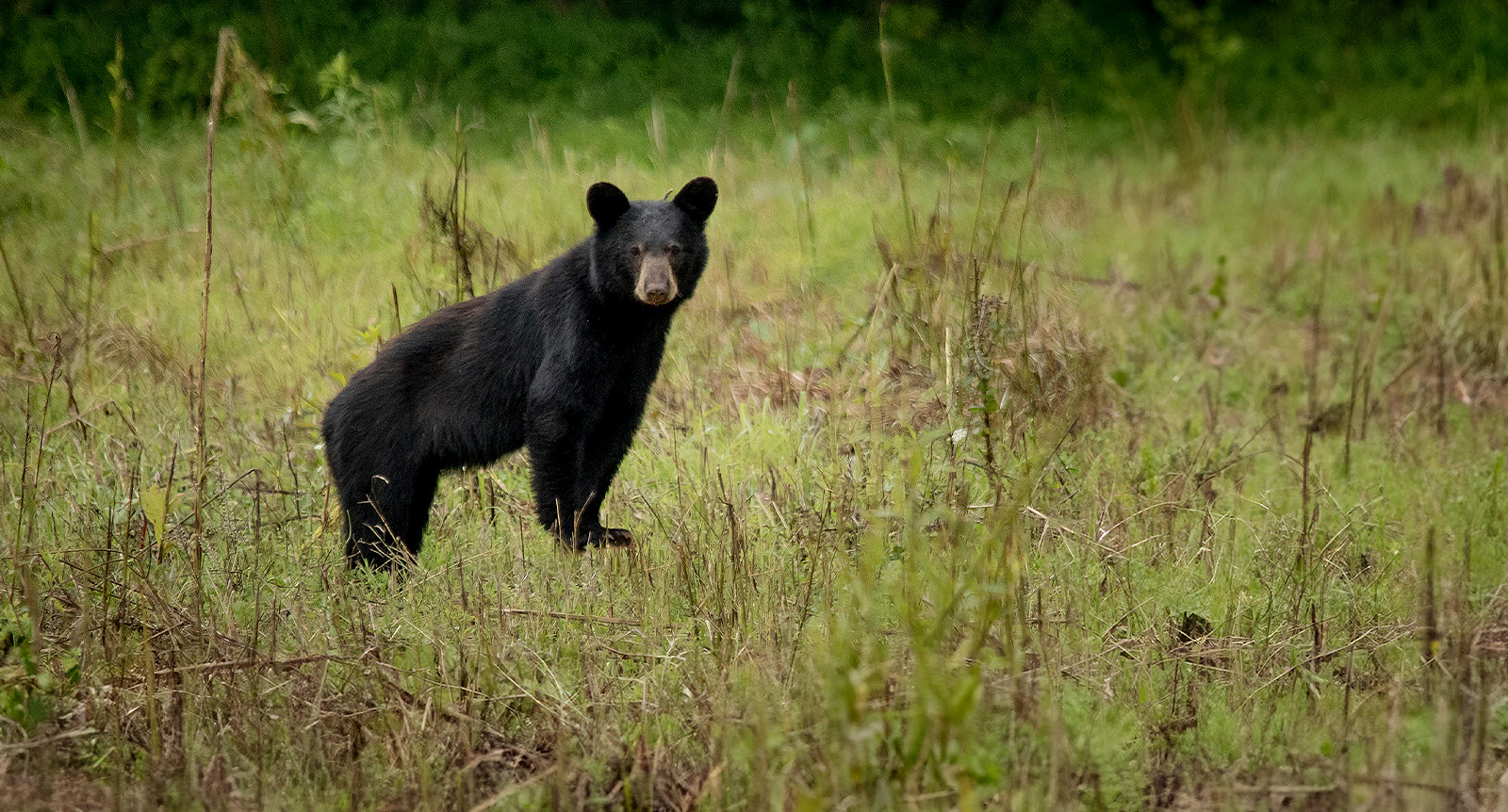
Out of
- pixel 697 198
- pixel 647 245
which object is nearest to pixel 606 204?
pixel 647 245

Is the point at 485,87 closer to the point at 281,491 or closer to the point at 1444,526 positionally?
the point at 281,491

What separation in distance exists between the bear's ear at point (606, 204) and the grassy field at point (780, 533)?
903mm

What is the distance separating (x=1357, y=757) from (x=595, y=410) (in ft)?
7.95

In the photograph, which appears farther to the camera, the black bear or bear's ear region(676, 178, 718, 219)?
bear's ear region(676, 178, 718, 219)

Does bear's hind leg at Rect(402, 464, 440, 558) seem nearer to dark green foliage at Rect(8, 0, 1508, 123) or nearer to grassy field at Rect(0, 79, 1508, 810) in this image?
grassy field at Rect(0, 79, 1508, 810)

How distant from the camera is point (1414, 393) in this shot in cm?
606

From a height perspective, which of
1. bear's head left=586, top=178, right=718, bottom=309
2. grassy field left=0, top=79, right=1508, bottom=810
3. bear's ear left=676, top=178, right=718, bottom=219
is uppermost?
bear's ear left=676, top=178, right=718, bottom=219

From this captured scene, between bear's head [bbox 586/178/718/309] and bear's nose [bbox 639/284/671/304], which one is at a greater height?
bear's head [bbox 586/178/718/309]

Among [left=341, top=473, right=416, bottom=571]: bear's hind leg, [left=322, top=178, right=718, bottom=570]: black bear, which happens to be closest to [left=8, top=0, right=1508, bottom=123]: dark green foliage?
Answer: [left=322, top=178, right=718, bottom=570]: black bear

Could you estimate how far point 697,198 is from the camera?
4.46 m

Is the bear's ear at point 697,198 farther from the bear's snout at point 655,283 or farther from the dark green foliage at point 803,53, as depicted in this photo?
the dark green foliage at point 803,53

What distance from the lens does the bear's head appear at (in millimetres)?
4125

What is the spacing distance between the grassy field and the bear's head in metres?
0.69

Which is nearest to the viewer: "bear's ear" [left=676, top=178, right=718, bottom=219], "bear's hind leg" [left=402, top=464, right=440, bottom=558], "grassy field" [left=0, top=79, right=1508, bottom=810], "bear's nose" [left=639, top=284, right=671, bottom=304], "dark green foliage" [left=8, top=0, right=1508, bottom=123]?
"grassy field" [left=0, top=79, right=1508, bottom=810]
